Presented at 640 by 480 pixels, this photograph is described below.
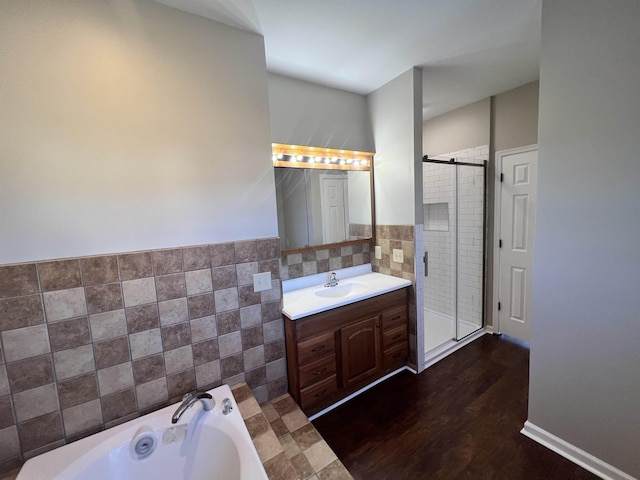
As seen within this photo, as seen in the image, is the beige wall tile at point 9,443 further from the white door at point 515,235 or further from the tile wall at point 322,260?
the white door at point 515,235

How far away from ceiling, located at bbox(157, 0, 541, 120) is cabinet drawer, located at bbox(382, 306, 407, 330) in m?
2.07

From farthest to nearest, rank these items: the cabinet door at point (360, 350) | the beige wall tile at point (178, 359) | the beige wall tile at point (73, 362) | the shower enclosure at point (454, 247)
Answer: the shower enclosure at point (454, 247)
the cabinet door at point (360, 350)
the beige wall tile at point (178, 359)
the beige wall tile at point (73, 362)

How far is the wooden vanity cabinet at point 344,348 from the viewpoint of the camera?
1.74 metres

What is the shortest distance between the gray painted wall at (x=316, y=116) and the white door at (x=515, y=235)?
4.96 ft

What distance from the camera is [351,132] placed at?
2.47 metres

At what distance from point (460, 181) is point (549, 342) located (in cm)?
180

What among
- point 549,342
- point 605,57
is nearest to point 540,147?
point 605,57

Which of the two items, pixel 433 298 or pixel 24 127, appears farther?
pixel 433 298

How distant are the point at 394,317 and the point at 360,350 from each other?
443 millimetres

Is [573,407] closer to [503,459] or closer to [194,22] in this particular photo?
[503,459]

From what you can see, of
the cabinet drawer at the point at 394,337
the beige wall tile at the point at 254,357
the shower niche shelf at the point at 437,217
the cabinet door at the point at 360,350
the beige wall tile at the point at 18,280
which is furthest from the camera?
the shower niche shelf at the point at 437,217

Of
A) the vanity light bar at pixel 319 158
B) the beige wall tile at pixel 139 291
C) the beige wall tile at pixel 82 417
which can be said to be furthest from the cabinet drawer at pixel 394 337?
the beige wall tile at pixel 82 417

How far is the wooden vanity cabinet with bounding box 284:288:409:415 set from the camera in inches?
68.5

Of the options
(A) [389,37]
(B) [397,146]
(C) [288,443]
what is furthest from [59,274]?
(B) [397,146]
